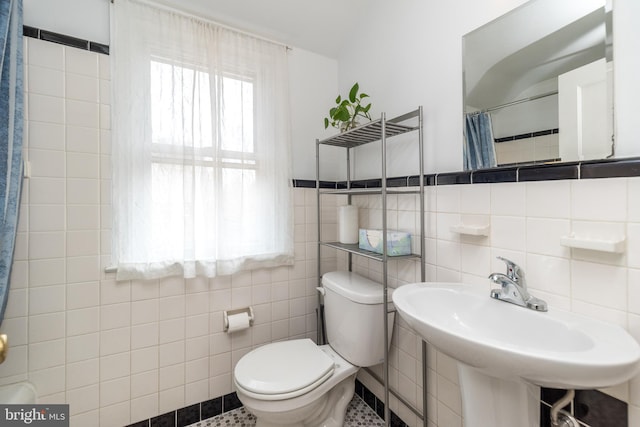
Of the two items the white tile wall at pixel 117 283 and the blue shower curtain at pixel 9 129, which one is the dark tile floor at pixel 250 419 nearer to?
the white tile wall at pixel 117 283

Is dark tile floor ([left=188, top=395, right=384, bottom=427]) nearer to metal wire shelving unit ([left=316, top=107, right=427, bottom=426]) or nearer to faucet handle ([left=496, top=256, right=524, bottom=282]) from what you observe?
metal wire shelving unit ([left=316, top=107, right=427, bottom=426])

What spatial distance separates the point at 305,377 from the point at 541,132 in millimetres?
1291

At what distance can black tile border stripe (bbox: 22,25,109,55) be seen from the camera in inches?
46.5

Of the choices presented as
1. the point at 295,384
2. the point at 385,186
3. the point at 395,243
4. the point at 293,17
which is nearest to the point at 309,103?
the point at 293,17

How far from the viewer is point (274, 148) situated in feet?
5.43

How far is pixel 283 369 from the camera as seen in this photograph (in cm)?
127

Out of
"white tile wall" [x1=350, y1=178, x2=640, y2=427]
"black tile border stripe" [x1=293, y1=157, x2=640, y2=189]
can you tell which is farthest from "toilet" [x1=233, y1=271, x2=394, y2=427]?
"black tile border stripe" [x1=293, y1=157, x2=640, y2=189]

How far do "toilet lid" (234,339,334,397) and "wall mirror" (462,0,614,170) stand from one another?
3.59 feet

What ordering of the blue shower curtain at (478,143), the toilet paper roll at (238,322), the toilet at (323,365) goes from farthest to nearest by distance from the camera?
1. the toilet paper roll at (238,322)
2. the toilet at (323,365)
3. the blue shower curtain at (478,143)

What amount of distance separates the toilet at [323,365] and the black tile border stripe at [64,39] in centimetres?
157

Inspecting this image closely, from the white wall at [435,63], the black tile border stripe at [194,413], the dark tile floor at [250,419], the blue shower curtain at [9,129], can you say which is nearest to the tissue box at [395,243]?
the white wall at [435,63]

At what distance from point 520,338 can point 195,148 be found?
156cm

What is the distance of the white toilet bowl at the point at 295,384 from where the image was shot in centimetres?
114

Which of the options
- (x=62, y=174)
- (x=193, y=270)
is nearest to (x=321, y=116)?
(x=193, y=270)
